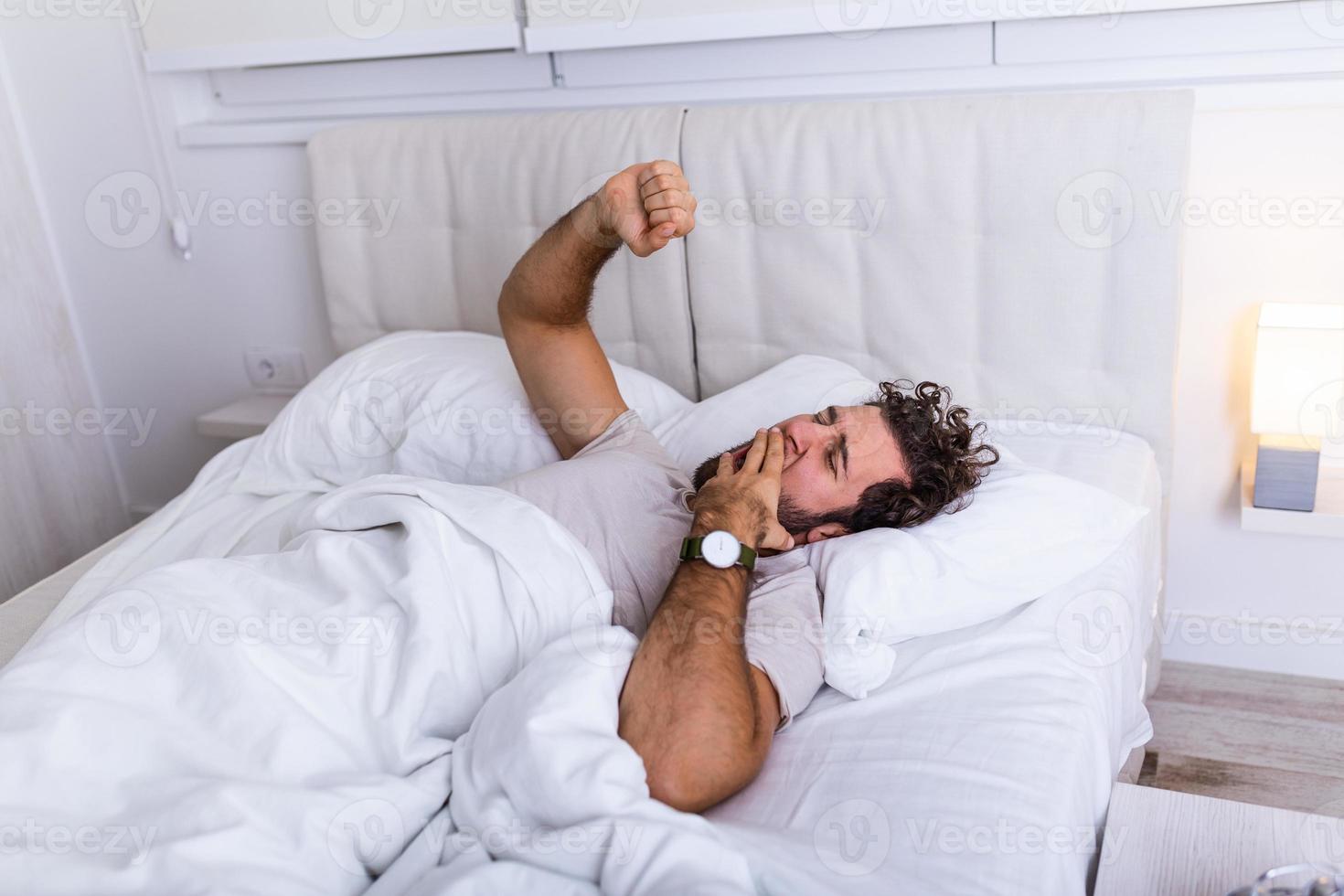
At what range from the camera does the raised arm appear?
1698 mm

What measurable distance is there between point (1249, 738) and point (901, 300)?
3.27 feet

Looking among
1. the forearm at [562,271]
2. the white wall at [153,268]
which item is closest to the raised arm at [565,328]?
the forearm at [562,271]

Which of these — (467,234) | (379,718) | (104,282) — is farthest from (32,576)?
(379,718)

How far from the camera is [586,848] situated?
991 millimetres

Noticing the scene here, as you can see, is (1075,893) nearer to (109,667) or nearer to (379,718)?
(379,718)

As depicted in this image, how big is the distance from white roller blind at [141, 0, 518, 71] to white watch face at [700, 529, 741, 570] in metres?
1.26

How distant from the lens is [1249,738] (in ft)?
6.25

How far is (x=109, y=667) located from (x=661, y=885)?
64 cm

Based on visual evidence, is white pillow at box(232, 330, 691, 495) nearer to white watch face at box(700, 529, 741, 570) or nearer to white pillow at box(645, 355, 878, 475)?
white pillow at box(645, 355, 878, 475)

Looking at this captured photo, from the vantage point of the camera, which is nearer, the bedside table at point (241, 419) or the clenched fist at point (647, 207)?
the clenched fist at point (647, 207)

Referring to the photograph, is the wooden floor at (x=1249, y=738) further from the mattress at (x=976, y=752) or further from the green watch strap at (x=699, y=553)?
the green watch strap at (x=699, y=553)

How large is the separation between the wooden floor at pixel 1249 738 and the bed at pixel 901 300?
0.57 feet

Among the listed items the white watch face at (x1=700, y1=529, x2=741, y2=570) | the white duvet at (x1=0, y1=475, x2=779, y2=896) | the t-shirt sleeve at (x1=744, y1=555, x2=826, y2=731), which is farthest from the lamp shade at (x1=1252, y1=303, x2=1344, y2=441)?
the white duvet at (x1=0, y1=475, x2=779, y2=896)

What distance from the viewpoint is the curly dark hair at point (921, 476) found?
1.52 metres
